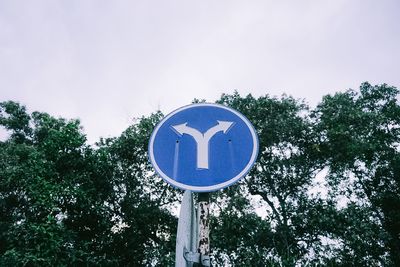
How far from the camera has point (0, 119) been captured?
15484 mm

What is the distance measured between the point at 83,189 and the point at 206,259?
1038 cm

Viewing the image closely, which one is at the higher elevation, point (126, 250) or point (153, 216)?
point (153, 216)

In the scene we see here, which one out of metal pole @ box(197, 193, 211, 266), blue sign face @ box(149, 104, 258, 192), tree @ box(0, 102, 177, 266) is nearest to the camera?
metal pole @ box(197, 193, 211, 266)

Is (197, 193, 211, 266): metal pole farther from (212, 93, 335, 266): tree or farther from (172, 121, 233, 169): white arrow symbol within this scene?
(212, 93, 335, 266): tree

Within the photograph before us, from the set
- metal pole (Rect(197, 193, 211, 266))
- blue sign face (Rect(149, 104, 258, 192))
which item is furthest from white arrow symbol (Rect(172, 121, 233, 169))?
metal pole (Rect(197, 193, 211, 266))

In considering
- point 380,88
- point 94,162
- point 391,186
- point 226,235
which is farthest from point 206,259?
point 380,88

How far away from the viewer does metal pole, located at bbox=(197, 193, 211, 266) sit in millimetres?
Result: 1449

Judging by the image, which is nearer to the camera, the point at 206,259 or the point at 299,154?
the point at 206,259

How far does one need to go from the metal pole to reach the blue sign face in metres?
0.08

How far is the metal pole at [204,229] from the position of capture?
1.45 m

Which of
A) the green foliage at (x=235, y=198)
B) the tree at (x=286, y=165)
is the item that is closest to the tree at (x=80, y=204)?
the green foliage at (x=235, y=198)

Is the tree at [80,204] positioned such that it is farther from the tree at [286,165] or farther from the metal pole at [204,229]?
the metal pole at [204,229]

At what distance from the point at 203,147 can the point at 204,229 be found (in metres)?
0.46

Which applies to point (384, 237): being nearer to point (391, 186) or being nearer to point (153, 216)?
point (391, 186)
